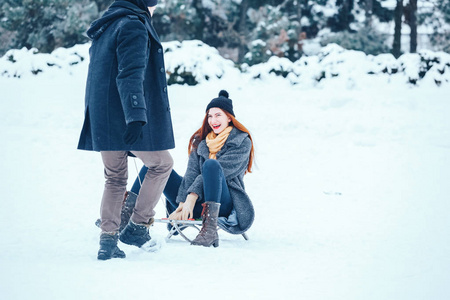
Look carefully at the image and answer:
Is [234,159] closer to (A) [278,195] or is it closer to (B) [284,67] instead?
(A) [278,195]

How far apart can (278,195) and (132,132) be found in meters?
3.14

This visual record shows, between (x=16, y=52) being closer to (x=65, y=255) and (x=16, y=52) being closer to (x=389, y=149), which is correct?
(x=389, y=149)

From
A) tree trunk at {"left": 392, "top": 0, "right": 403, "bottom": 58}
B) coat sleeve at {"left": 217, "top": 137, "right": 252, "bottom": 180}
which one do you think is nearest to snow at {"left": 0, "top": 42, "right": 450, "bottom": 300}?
coat sleeve at {"left": 217, "top": 137, "right": 252, "bottom": 180}

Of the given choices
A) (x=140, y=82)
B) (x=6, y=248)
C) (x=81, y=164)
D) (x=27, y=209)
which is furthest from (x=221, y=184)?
(x=81, y=164)

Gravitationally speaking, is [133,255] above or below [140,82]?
below

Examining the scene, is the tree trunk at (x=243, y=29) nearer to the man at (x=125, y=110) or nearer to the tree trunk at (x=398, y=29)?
the tree trunk at (x=398, y=29)

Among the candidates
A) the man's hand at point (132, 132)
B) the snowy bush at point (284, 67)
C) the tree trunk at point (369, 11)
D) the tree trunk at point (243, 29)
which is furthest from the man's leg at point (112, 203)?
the tree trunk at point (369, 11)

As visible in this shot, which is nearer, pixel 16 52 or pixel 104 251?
pixel 104 251

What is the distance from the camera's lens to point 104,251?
10.2 ft

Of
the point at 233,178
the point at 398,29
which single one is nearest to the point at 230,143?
the point at 233,178

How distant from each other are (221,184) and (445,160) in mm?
4459

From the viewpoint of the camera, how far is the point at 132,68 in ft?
9.84

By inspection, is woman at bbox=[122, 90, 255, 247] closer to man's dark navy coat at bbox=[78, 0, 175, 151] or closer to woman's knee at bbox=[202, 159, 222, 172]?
woman's knee at bbox=[202, 159, 222, 172]

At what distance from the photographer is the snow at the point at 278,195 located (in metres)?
2.88
